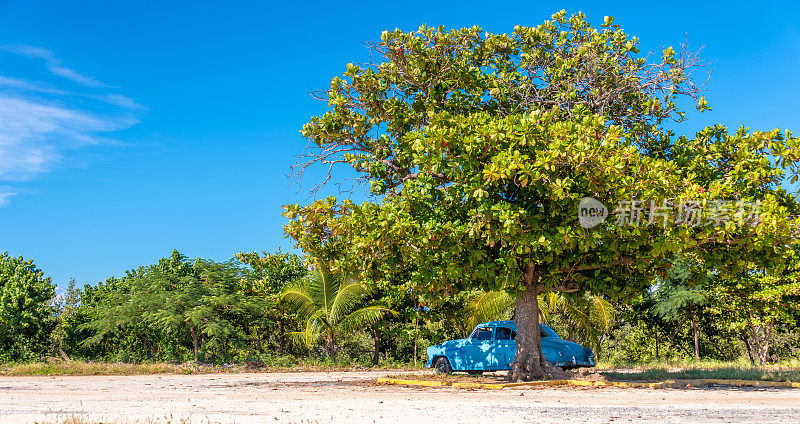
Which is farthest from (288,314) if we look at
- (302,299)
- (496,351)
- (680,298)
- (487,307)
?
(680,298)

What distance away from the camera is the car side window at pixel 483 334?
57.4 feet

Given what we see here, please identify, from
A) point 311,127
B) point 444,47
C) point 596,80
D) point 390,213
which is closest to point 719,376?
point 596,80

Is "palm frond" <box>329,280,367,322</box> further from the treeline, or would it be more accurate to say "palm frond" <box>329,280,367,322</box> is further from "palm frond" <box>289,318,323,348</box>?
"palm frond" <box>289,318,323,348</box>

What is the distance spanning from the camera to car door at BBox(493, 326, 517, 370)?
16.9 meters

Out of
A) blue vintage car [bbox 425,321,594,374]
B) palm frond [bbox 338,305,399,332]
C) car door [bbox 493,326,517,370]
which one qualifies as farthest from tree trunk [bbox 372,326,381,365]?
car door [bbox 493,326,517,370]

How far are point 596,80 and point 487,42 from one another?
3018mm

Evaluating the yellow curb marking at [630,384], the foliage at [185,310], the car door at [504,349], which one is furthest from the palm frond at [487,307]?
the foliage at [185,310]

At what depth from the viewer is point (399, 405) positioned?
974cm

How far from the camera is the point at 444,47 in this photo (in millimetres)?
15820

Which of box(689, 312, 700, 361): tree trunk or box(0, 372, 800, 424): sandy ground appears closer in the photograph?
box(0, 372, 800, 424): sandy ground

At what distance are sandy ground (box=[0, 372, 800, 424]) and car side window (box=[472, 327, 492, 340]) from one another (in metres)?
4.42

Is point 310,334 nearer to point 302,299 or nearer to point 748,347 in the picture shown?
point 302,299

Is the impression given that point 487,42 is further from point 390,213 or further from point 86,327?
point 86,327

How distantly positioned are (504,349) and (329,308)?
846cm
